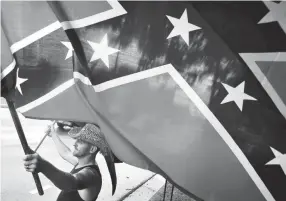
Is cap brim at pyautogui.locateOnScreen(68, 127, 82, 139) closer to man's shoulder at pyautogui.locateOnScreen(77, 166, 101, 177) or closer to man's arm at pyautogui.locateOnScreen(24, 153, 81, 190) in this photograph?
man's shoulder at pyautogui.locateOnScreen(77, 166, 101, 177)

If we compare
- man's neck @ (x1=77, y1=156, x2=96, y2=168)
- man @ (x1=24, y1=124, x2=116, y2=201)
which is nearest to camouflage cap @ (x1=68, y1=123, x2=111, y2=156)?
man @ (x1=24, y1=124, x2=116, y2=201)

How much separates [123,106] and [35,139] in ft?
11.2

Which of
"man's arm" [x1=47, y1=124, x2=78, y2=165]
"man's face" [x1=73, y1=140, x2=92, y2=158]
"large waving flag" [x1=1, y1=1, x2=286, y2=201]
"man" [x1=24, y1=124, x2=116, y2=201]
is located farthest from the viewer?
"man's arm" [x1=47, y1=124, x2=78, y2=165]

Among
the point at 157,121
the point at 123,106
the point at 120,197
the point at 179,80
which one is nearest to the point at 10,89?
the point at 123,106

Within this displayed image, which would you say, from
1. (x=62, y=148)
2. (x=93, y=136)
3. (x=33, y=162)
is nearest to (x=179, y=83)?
(x=93, y=136)

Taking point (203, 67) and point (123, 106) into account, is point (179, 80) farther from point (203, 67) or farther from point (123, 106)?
point (123, 106)

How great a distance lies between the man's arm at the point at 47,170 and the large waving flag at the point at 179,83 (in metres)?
0.33

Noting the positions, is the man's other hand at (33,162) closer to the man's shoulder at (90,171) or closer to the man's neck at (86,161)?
the man's shoulder at (90,171)

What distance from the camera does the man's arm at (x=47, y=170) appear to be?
75.6 inches

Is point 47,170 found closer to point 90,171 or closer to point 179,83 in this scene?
point 90,171

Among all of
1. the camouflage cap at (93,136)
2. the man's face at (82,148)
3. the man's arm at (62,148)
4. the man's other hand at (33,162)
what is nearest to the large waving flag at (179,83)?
the man's other hand at (33,162)

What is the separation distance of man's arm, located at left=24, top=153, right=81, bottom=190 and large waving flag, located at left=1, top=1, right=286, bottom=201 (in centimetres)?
33

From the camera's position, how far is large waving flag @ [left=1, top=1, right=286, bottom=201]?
169cm

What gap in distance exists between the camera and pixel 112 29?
182 cm
